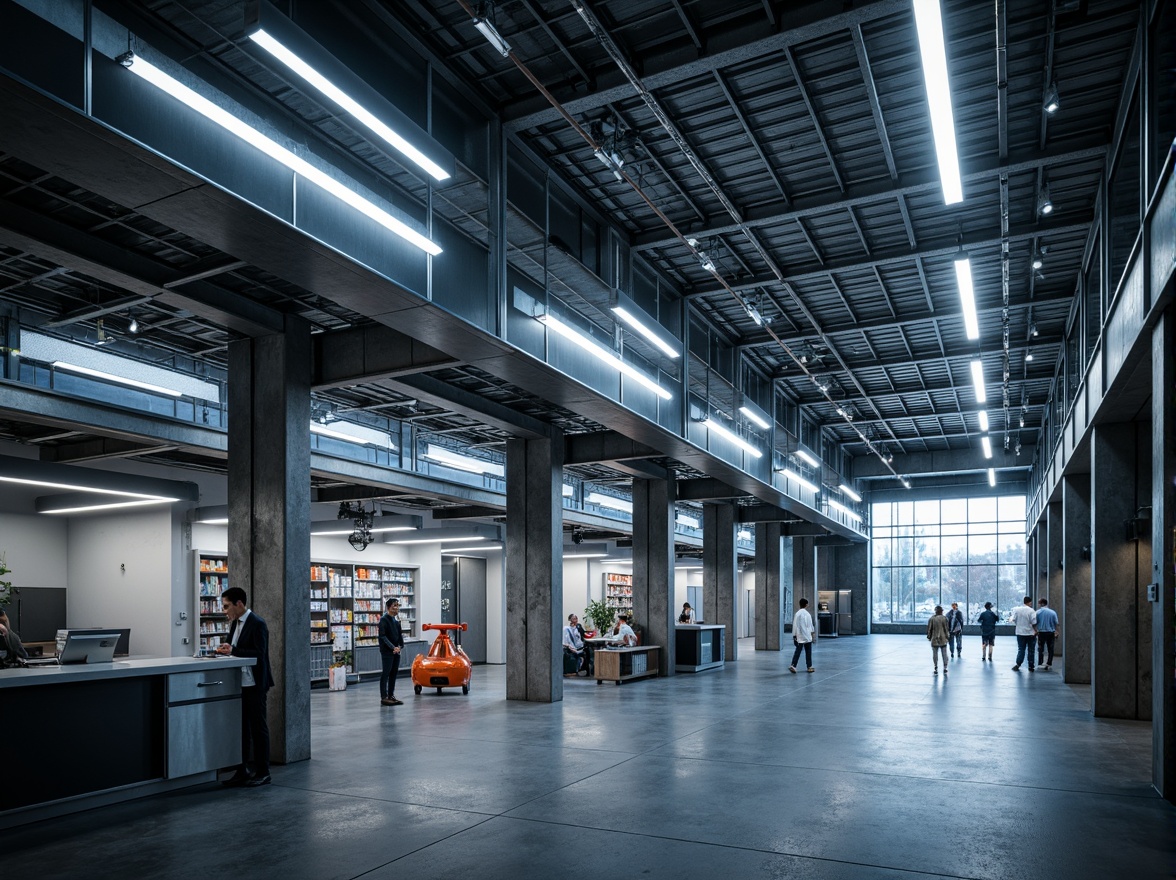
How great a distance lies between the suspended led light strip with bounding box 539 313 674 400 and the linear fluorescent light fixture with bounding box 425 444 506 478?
5568mm

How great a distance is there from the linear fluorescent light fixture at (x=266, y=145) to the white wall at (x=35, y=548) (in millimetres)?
12731

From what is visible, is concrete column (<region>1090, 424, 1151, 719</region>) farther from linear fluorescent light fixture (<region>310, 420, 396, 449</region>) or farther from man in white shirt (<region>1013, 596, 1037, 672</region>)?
linear fluorescent light fixture (<region>310, 420, 396, 449</region>)

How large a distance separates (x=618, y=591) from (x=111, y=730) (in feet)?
91.7

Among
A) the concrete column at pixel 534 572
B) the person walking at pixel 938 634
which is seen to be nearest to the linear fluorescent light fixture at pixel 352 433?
the concrete column at pixel 534 572

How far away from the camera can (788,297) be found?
1541cm

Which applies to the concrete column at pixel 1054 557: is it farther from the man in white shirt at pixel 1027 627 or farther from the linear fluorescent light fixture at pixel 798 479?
the linear fluorescent light fixture at pixel 798 479

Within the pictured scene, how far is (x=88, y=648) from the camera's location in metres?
8.09

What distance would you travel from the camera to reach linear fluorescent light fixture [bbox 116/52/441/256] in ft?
18.5

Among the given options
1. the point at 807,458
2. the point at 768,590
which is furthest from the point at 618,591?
the point at 807,458

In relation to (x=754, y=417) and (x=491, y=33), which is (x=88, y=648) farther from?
(x=754, y=417)

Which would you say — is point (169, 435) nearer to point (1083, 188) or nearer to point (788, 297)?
point (788, 297)

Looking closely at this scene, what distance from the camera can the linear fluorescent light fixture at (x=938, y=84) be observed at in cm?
631

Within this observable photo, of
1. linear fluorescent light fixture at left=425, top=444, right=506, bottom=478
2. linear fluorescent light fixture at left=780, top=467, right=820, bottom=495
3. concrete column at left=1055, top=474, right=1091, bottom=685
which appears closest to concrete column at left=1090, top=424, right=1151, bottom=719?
concrete column at left=1055, top=474, right=1091, bottom=685

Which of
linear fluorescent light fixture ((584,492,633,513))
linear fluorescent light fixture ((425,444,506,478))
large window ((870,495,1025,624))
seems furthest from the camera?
large window ((870,495,1025,624))
